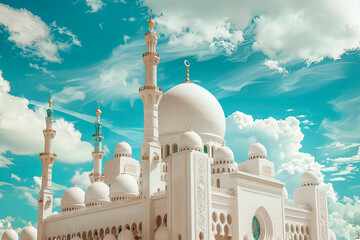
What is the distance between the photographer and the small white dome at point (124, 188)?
3110 centimetres

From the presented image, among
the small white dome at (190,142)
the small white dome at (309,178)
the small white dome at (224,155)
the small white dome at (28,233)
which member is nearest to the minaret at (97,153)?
the small white dome at (28,233)

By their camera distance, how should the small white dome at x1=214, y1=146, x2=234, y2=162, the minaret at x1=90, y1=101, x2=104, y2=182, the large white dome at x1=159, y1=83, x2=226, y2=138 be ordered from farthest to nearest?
the minaret at x1=90, y1=101, x2=104, y2=182
the large white dome at x1=159, y1=83, x2=226, y2=138
the small white dome at x1=214, y1=146, x2=234, y2=162

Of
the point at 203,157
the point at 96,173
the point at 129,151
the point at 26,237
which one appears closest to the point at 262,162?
the point at 203,157

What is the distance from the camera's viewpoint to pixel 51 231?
35.3m

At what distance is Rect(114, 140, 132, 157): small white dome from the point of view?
37219mm

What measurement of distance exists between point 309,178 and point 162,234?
47.2ft

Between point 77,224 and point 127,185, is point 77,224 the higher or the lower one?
the lower one

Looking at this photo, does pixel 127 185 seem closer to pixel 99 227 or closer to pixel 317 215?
pixel 99 227

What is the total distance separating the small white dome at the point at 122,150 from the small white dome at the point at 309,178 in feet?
42.4

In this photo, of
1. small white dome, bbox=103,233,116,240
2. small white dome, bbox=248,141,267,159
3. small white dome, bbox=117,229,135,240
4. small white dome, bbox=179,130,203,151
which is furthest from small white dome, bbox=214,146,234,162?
small white dome, bbox=103,233,116,240

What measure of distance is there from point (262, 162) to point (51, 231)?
620 inches

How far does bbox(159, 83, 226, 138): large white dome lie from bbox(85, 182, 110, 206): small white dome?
5553 millimetres

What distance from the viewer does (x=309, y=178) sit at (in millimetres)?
34875

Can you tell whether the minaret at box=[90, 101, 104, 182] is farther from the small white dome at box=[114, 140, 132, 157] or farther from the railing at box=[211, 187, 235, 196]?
the railing at box=[211, 187, 235, 196]
